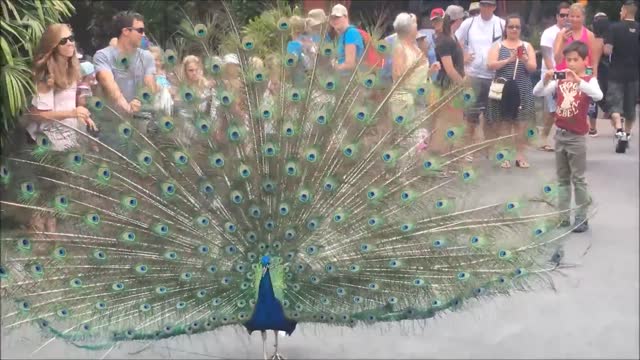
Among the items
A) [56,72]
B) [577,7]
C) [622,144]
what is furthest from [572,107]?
[56,72]

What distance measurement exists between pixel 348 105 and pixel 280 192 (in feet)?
1.73

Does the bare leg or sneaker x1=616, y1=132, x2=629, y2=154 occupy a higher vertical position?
the bare leg

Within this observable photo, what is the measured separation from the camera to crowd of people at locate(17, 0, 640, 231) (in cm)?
434

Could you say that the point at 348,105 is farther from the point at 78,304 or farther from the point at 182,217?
the point at 78,304

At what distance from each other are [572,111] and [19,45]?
155 inches

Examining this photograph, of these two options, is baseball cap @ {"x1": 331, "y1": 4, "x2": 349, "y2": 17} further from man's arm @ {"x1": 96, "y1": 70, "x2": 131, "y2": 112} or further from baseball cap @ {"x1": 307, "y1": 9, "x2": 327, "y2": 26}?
man's arm @ {"x1": 96, "y1": 70, "x2": 131, "y2": 112}

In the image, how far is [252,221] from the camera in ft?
14.1

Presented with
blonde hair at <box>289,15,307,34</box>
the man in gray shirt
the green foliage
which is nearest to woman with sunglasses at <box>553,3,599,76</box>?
blonde hair at <box>289,15,307,34</box>

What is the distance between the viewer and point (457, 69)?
5.38m

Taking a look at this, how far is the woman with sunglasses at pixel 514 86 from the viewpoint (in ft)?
14.5

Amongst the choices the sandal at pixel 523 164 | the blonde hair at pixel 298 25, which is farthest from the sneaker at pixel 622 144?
the blonde hair at pixel 298 25

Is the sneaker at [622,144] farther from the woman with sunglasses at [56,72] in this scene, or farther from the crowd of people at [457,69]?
the woman with sunglasses at [56,72]

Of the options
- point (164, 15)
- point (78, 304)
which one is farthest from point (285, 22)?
point (164, 15)

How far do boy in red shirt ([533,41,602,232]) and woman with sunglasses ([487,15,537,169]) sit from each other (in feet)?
0.69
